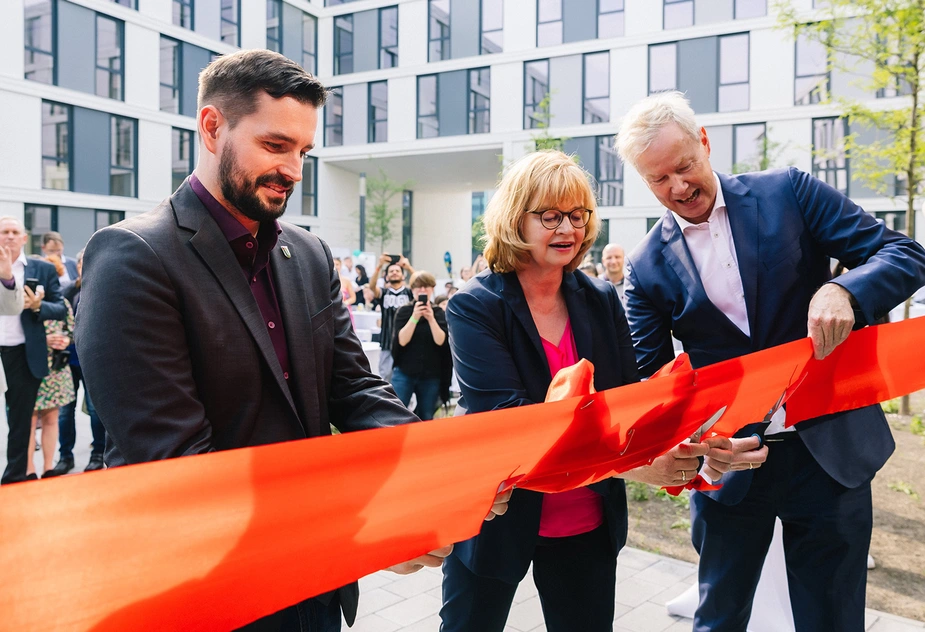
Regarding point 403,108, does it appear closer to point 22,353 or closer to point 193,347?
point 22,353

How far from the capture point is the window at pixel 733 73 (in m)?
28.1

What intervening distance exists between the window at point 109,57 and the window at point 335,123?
1076cm

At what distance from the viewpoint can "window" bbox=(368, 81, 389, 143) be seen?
1378 inches

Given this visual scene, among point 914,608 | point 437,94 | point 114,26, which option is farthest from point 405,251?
point 914,608

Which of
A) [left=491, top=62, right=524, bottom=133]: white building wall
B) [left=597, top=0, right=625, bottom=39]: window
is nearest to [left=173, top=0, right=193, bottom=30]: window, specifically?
[left=491, top=62, right=524, bottom=133]: white building wall

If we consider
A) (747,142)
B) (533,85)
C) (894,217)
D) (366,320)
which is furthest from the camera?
(533,85)

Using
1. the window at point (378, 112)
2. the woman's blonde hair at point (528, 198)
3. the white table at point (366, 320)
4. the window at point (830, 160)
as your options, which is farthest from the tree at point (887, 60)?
the window at point (378, 112)

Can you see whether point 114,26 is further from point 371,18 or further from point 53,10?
point 371,18

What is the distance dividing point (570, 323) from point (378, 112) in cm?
3482

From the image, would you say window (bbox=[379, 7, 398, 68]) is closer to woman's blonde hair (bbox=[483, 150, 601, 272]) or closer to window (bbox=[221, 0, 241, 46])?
window (bbox=[221, 0, 241, 46])

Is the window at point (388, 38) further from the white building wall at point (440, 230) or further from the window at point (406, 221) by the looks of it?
the white building wall at point (440, 230)

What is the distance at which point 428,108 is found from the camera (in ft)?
112

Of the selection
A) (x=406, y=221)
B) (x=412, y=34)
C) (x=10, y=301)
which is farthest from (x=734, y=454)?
(x=406, y=221)

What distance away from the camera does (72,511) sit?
1.05m
